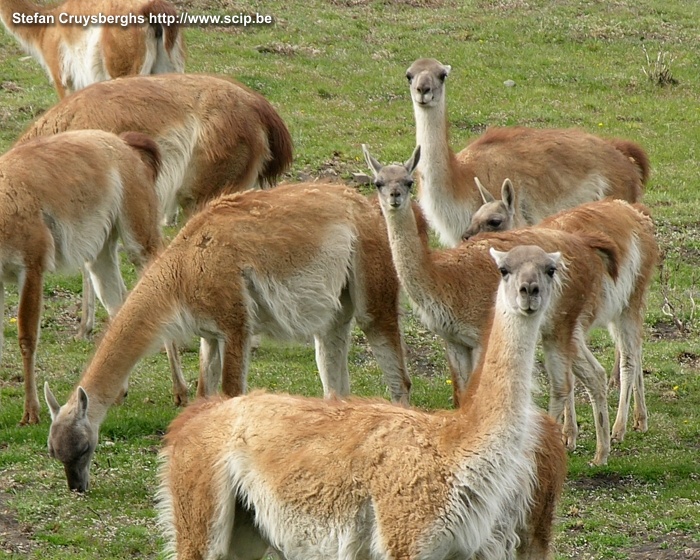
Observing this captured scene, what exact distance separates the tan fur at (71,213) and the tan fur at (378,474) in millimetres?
3356

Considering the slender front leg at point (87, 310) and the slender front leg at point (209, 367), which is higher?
the slender front leg at point (209, 367)

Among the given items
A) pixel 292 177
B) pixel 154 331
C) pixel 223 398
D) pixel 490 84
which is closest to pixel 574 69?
pixel 490 84

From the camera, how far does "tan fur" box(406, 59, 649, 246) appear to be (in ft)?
34.3

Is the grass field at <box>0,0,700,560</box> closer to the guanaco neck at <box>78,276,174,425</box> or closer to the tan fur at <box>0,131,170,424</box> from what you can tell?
the guanaco neck at <box>78,276,174,425</box>

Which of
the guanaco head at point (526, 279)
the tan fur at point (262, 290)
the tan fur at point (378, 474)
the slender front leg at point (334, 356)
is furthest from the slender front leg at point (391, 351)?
the guanaco head at point (526, 279)

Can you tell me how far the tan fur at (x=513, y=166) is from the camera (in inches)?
412

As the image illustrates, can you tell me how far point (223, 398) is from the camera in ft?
19.4

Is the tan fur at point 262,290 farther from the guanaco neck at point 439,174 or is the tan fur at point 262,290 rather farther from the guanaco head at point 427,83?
the guanaco head at point 427,83

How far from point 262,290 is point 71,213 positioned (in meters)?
1.89

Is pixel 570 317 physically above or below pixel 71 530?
above

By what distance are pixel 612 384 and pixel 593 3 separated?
13.6 meters

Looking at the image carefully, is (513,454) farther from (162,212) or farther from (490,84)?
(490,84)

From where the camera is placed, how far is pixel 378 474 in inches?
204

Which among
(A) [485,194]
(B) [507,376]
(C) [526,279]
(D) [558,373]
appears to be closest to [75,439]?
(D) [558,373]
